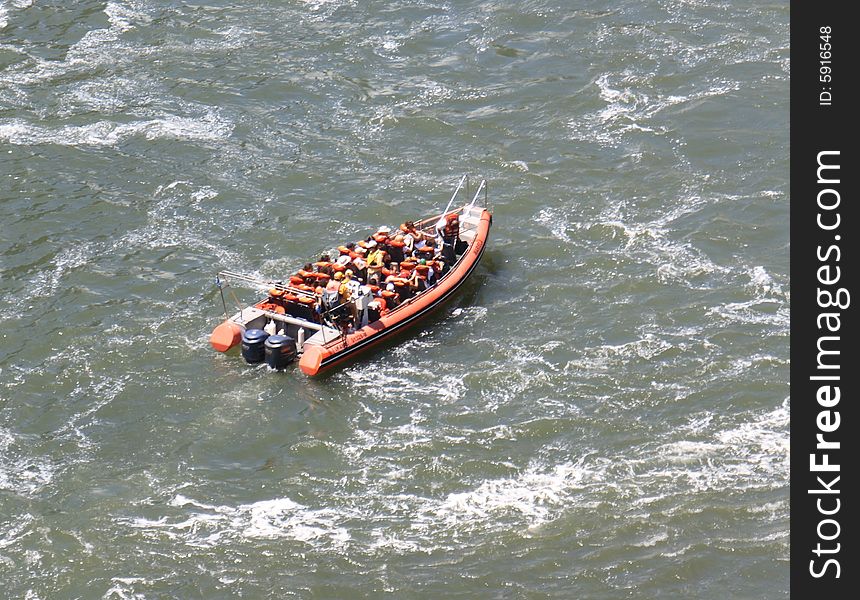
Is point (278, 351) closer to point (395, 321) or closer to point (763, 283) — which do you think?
point (395, 321)

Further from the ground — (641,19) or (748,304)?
(641,19)

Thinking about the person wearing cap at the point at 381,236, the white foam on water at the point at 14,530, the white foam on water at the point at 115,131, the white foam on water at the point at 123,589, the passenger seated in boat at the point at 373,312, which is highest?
the white foam on water at the point at 115,131

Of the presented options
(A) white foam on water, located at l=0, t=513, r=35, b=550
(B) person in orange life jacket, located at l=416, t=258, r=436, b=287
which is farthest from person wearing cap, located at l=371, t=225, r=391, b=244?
(A) white foam on water, located at l=0, t=513, r=35, b=550

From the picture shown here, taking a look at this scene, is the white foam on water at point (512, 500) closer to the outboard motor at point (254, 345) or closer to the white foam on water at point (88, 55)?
the outboard motor at point (254, 345)

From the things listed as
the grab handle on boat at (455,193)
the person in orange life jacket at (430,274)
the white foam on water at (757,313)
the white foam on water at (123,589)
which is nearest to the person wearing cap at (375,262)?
the person in orange life jacket at (430,274)

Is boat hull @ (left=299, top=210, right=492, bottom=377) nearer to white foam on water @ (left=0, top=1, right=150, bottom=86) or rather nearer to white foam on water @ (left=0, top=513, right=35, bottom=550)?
white foam on water @ (left=0, top=513, right=35, bottom=550)

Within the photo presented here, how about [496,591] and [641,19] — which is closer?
[496,591]

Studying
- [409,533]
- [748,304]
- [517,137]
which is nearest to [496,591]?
[409,533]
